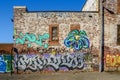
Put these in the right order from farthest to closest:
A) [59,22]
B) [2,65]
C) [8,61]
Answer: [2,65]
[8,61]
[59,22]

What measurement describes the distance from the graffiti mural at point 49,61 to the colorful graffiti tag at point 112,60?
1.91m

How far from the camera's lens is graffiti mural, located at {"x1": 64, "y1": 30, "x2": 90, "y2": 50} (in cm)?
2736

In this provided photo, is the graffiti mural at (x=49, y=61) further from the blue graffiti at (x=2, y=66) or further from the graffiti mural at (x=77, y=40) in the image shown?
the blue graffiti at (x=2, y=66)

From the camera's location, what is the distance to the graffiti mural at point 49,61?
27.4 meters

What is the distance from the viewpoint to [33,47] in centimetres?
2738

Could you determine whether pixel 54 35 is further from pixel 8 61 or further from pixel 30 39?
pixel 8 61

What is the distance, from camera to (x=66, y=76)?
25578mm

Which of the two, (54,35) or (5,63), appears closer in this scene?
(54,35)

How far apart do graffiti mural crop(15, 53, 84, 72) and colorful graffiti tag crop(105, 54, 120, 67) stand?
6.27 feet

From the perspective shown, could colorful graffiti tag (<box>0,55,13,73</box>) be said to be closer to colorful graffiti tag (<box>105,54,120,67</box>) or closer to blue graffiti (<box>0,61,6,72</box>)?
blue graffiti (<box>0,61,6,72</box>)

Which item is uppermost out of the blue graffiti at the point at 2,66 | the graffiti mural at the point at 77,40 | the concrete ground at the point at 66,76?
the graffiti mural at the point at 77,40

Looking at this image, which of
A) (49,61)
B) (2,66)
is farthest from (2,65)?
(49,61)

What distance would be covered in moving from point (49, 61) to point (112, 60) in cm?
483

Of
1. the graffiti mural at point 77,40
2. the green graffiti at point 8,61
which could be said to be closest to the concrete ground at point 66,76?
the green graffiti at point 8,61
